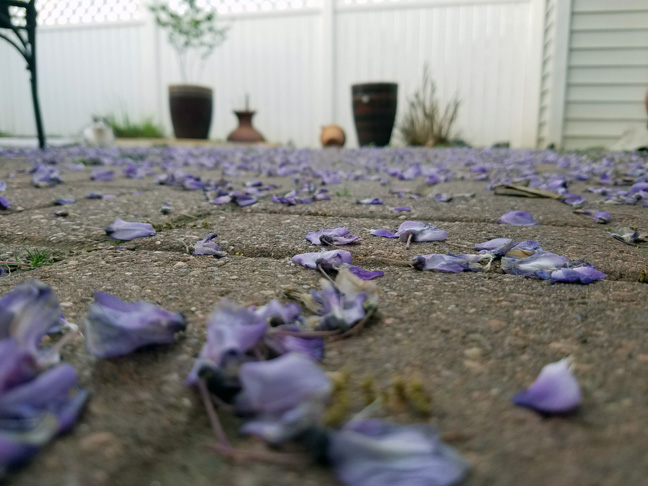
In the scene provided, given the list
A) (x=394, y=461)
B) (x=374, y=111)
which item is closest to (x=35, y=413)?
(x=394, y=461)

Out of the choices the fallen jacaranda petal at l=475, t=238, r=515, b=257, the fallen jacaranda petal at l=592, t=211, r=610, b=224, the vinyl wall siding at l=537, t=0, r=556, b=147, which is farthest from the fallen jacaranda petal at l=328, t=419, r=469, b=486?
the vinyl wall siding at l=537, t=0, r=556, b=147

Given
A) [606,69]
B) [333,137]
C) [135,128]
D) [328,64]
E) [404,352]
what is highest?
[328,64]

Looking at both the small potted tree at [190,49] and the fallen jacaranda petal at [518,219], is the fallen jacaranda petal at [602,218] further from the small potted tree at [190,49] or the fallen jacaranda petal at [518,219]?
the small potted tree at [190,49]

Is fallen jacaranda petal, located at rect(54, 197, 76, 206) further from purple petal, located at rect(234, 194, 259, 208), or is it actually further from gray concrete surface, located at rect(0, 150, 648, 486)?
purple petal, located at rect(234, 194, 259, 208)

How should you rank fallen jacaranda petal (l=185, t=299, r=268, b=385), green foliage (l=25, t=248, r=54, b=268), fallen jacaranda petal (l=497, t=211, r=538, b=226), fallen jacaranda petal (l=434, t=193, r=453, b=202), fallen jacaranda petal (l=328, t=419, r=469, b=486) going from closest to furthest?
fallen jacaranda petal (l=328, t=419, r=469, b=486) → fallen jacaranda petal (l=185, t=299, r=268, b=385) → green foliage (l=25, t=248, r=54, b=268) → fallen jacaranda petal (l=497, t=211, r=538, b=226) → fallen jacaranda petal (l=434, t=193, r=453, b=202)

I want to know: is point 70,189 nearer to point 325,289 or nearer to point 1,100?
point 325,289

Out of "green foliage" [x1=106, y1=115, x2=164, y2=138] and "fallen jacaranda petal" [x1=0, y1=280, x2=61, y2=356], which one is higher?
"green foliage" [x1=106, y1=115, x2=164, y2=138]

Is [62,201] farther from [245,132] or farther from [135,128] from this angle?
[135,128]

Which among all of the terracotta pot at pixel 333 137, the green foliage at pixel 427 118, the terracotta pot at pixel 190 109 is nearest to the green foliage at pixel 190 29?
the terracotta pot at pixel 190 109
